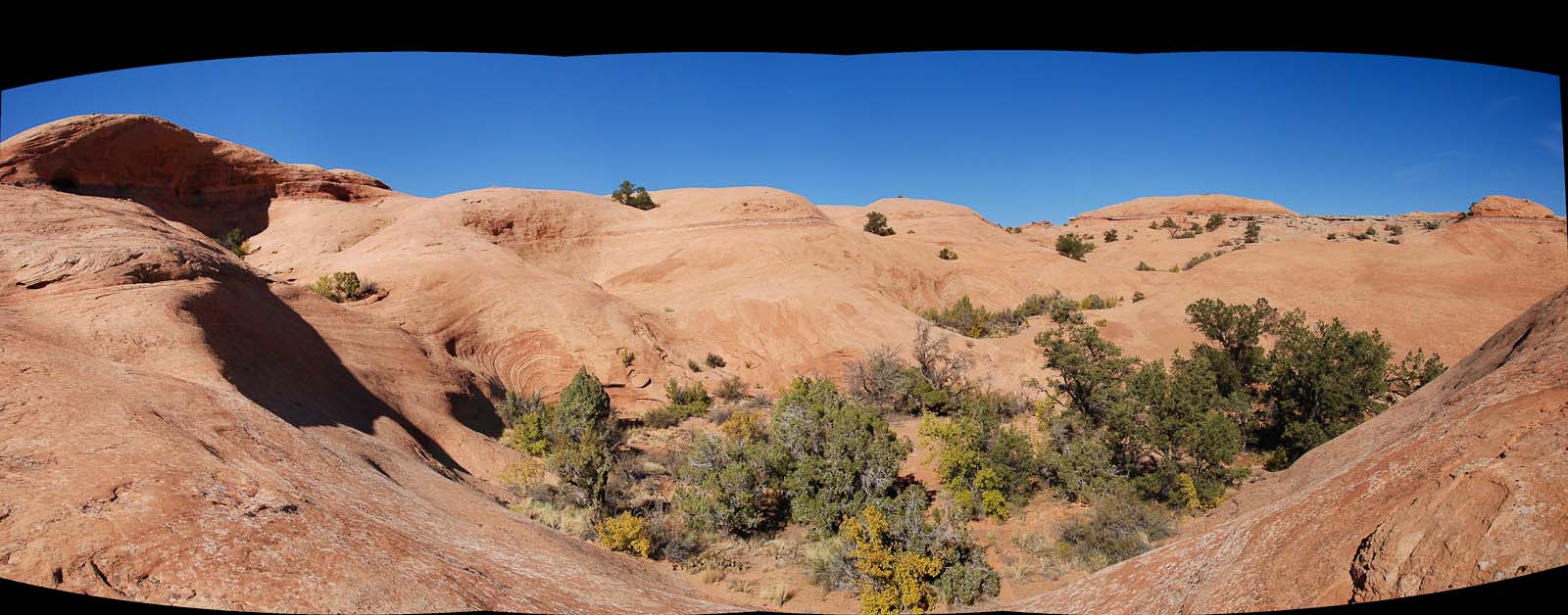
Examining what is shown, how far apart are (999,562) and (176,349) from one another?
11.9 metres

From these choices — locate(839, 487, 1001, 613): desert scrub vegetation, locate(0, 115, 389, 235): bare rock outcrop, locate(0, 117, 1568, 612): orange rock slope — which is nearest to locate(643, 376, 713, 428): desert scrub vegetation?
locate(0, 117, 1568, 612): orange rock slope

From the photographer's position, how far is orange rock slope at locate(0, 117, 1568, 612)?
3188 mm

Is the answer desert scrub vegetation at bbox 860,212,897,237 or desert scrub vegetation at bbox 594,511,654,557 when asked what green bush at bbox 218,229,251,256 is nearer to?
desert scrub vegetation at bbox 594,511,654,557

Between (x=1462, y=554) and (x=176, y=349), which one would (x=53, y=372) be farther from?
(x=1462, y=554)

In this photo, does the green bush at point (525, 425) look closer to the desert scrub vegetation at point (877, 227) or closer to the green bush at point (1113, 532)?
the green bush at point (1113, 532)

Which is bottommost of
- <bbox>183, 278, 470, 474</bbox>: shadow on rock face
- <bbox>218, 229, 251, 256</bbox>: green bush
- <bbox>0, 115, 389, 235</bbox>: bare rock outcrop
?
<bbox>183, 278, 470, 474</bbox>: shadow on rock face

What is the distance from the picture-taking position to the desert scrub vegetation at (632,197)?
38.6m

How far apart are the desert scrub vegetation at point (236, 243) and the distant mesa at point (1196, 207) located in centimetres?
7611

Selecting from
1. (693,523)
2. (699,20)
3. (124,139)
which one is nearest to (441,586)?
(699,20)

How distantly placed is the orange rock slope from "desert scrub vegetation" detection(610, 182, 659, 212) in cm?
143

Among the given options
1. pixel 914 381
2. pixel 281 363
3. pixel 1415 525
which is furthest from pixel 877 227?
pixel 1415 525

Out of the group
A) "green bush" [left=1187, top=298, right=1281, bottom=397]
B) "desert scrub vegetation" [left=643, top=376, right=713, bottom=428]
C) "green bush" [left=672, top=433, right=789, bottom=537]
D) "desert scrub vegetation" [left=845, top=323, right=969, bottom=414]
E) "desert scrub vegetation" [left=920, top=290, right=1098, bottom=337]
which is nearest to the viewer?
"green bush" [left=672, top=433, right=789, bottom=537]

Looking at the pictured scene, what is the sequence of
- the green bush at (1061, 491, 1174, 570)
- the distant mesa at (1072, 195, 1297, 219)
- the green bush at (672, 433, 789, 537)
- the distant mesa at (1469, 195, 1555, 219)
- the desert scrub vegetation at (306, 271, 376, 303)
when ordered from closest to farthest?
the green bush at (1061, 491, 1174, 570), the green bush at (672, 433, 789, 537), the desert scrub vegetation at (306, 271, 376, 303), the distant mesa at (1469, 195, 1555, 219), the distant mesa at (1072, 195, 1297, 219)

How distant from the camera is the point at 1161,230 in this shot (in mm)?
52531
